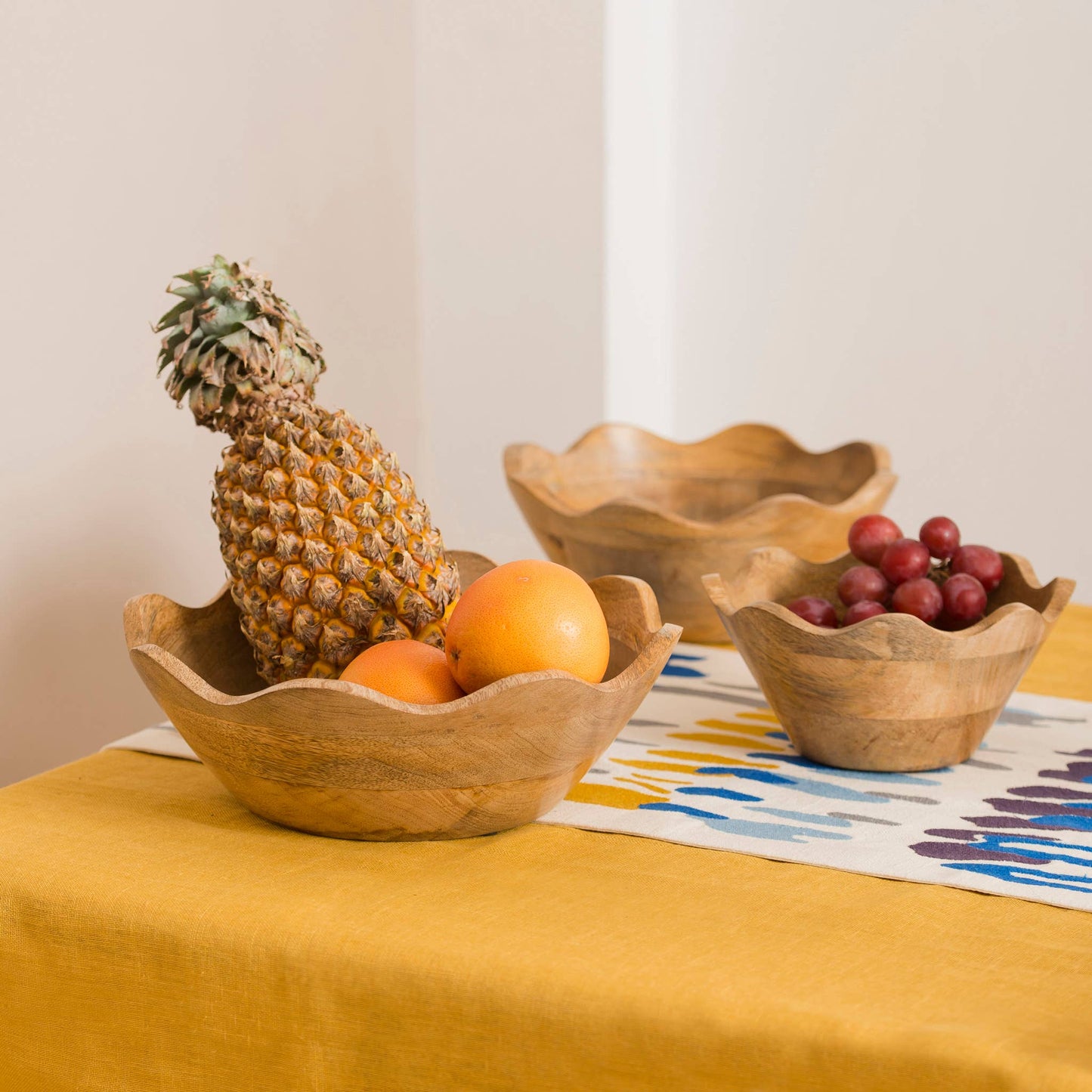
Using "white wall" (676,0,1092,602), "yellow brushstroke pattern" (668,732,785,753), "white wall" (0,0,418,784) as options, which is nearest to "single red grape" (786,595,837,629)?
"yellow brushstroke pattern" (668,732,785,753)

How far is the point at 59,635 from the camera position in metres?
1.16

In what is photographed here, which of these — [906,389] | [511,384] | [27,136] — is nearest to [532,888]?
[27,136]

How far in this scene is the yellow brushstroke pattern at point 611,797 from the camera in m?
0.80

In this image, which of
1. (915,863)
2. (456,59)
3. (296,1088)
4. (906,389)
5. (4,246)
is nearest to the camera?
(296,1088)

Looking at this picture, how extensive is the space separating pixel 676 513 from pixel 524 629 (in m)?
0.78

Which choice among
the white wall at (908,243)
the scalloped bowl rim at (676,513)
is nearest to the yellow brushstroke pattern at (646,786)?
the scalloped bowl rim at (676,513)

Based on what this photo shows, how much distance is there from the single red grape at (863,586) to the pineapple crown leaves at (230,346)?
1.43ft

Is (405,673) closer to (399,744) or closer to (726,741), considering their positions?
(399,744)

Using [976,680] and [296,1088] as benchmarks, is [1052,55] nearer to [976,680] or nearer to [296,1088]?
[976,680]

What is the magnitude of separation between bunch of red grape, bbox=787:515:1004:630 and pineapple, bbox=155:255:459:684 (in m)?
0.30

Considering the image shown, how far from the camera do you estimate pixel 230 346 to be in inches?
33.4

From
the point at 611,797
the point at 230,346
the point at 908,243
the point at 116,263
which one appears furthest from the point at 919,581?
the point at 908,243

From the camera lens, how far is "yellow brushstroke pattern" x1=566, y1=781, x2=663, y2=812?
801 millimetres

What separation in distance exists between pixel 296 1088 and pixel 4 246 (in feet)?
2.58
